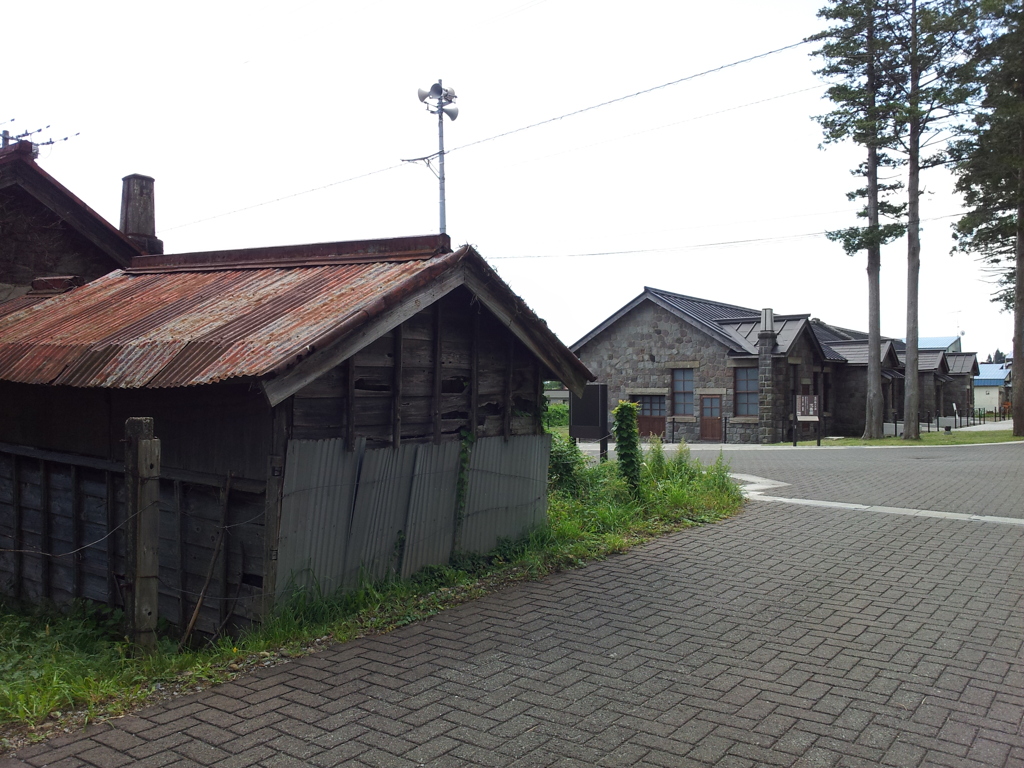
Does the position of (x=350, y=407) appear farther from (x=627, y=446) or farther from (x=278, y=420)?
(x=627, y=446)

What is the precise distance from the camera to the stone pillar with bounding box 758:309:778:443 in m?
28.3

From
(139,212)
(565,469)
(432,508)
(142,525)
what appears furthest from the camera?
(139,212)

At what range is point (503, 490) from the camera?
8.55 m

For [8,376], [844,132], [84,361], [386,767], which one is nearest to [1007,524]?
[386,767]

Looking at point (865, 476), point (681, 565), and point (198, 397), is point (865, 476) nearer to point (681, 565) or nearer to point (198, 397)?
point (681, 565)

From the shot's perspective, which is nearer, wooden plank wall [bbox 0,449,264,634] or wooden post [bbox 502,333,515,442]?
wooden plank wall [bbox 0,449,264,634]

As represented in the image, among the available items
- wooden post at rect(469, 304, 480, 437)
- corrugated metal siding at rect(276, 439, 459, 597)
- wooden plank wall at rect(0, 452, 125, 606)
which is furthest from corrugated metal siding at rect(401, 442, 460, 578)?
wooden plank wall at rect(0, 452, 125, 606)

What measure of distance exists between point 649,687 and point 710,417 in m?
26.4

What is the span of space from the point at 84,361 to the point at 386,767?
4.67 metres

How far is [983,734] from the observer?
4457mm

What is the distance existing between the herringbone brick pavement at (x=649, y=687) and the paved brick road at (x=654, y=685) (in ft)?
0.05

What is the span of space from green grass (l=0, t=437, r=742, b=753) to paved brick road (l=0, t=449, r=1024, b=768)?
0.25 m

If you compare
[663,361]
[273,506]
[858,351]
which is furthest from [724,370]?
[273,506]

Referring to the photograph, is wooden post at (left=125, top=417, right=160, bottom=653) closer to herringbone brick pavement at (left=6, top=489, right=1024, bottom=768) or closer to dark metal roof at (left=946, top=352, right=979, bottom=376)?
herringbone brick pavement at (left=6, top=489, right=1024, bottom=768)
